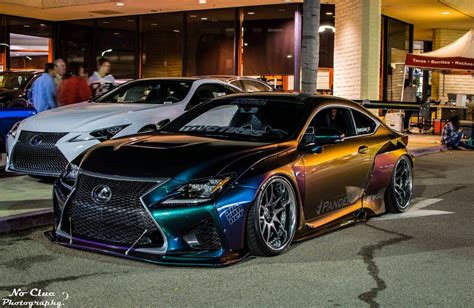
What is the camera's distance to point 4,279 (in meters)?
4.77

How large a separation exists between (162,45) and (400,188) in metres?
17.6

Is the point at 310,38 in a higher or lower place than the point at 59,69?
higher

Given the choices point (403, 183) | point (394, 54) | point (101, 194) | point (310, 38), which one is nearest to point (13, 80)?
point (310, 38)

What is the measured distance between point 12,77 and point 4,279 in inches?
545

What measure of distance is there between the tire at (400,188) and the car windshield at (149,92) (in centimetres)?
353

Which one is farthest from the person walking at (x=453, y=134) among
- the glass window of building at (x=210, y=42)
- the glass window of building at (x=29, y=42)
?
the glass window of building at (x=29, y=42)

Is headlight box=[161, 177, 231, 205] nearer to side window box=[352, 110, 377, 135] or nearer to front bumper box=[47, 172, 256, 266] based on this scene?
front bumper box=[47, 172, 256, 266]

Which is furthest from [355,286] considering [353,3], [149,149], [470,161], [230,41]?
[230,41]

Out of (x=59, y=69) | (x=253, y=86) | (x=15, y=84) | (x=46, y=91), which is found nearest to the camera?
(x=46, y=91)

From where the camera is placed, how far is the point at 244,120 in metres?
6.43

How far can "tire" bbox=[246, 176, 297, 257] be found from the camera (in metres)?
5.07

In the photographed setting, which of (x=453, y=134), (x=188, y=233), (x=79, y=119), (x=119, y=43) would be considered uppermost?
(x=119, y=43)

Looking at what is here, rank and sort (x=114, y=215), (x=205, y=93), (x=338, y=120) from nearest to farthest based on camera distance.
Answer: (x=114, y=215) → (x=338, y=120) → (x=205, y=93)

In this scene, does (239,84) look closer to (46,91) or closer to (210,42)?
(46,91)
